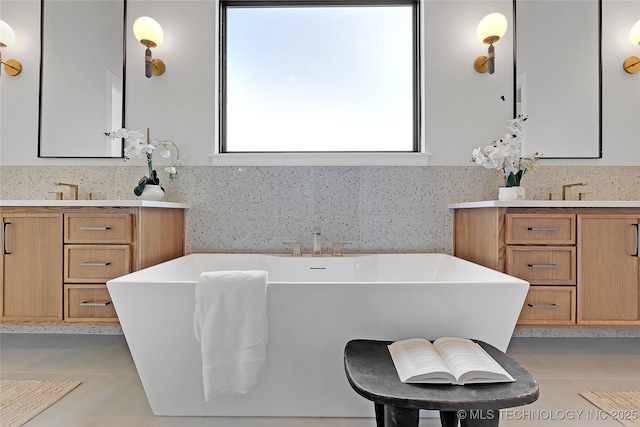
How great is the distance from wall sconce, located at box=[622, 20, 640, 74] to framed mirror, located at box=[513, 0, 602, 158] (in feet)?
0.61

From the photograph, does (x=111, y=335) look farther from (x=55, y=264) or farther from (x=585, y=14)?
(x=585, y=14)

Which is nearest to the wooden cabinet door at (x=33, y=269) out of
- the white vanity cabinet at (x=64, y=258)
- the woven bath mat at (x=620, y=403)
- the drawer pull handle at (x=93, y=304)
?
the white vanity cabinet at (x=64, y=258)

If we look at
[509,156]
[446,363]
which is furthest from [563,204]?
[446,363]

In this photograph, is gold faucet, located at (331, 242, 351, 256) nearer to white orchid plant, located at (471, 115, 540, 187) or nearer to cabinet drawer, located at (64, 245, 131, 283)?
white orchid plant, located at (471, 115, 540, 187)

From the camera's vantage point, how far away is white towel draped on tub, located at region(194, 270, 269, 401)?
119 centimetres

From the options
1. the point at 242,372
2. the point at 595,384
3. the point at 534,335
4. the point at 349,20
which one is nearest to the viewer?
the point at 242,372

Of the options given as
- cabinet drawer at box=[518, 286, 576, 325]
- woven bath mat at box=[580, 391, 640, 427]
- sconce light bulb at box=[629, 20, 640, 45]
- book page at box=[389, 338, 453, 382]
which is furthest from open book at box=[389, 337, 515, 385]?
sconce light bulb at box=[629, 20, 640, 45]

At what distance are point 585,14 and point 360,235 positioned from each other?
2.14 m

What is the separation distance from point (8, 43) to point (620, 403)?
3.97m

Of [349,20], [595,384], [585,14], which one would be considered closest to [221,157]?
[349,20]

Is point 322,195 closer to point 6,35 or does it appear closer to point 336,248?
point 336,248

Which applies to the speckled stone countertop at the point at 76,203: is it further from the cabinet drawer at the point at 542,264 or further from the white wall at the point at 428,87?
the cabinet drawer at the point at 542,264

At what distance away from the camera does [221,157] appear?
2307 mm

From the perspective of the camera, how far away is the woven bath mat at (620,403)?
1333 mm
